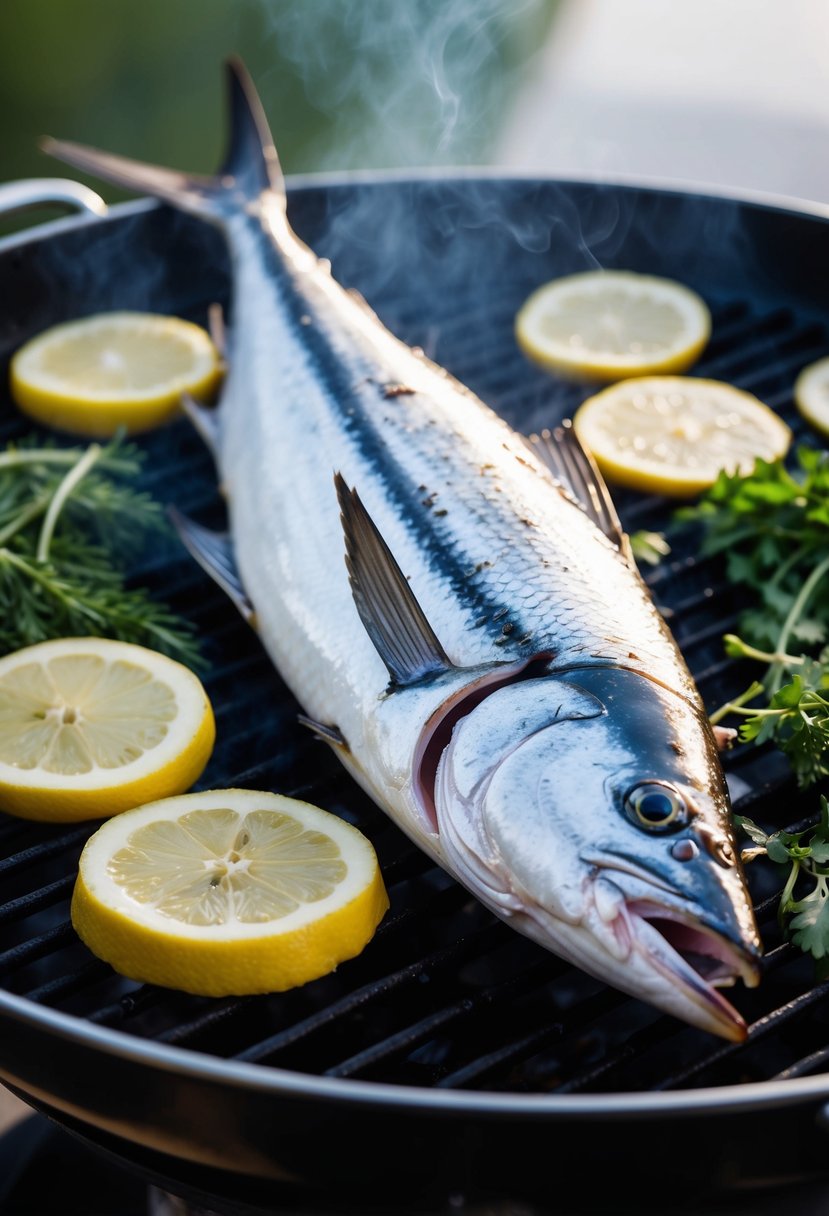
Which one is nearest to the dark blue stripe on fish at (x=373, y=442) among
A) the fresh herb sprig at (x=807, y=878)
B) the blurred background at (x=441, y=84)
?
the fresh herb sprig at (x=807, y=878)

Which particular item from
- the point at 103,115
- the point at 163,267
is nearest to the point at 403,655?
the point at 163,267

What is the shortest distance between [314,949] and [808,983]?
3.78 feet

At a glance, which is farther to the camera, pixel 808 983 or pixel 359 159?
pixel 359 159

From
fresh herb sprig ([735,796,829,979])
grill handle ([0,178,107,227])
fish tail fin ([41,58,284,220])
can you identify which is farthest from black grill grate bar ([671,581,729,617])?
Answer: grill handle ([0,178,107,227])

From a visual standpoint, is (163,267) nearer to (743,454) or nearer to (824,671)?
(743,454)

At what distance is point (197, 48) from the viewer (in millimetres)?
8781

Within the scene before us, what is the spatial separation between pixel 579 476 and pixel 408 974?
138 centimetres

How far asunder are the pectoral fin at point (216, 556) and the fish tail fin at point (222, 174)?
132 cm

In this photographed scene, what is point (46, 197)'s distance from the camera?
392cm

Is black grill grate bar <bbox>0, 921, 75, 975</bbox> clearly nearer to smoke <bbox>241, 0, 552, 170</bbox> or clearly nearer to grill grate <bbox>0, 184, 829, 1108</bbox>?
grill grate <bbox>0, 184, 829, 1108</bbox>

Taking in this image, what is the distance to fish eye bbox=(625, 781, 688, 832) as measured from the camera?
195cm

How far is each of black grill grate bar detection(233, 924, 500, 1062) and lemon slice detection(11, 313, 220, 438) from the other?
2103 millimetres

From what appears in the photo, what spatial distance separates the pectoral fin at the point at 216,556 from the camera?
2.96 metres

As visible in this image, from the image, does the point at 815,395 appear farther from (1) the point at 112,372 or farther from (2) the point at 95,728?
(2) the point at 95,728
